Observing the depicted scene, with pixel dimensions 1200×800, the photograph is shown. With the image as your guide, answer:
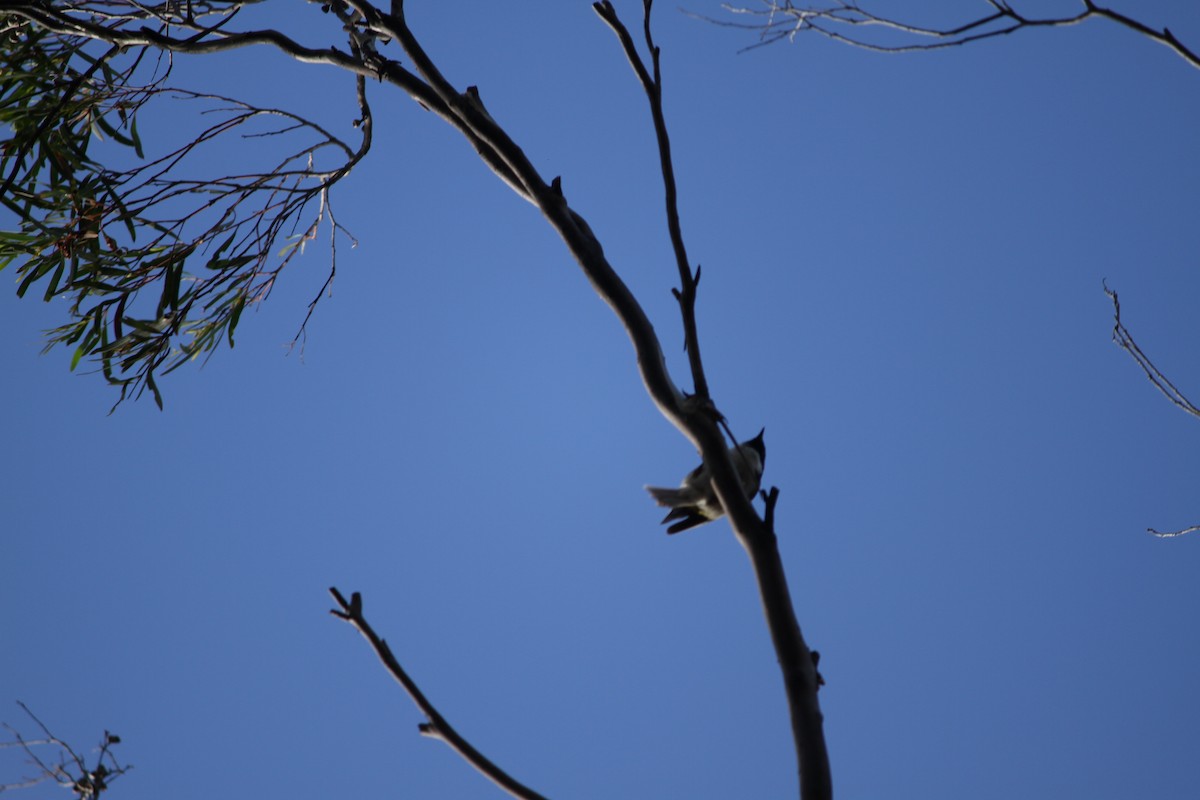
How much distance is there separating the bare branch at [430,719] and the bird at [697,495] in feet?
2.72

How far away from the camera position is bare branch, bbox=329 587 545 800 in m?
1.27

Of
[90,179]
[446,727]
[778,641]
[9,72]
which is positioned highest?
[9,72]

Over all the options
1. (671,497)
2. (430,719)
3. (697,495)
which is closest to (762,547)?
(430,719)

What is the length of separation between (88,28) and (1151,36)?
6.59 ft

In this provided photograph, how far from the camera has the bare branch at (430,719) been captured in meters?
1.27

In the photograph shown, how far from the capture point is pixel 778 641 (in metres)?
1.24

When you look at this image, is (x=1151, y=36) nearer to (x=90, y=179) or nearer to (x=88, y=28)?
(x=88, y=28)

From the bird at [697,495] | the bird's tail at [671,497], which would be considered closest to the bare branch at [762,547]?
the bird at [697,495]

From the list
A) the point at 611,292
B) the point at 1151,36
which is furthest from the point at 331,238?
the point at 1151,36

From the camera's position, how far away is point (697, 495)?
2227 millimetres

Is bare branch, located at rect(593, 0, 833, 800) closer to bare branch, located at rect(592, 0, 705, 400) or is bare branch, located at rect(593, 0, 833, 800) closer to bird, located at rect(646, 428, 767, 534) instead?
bare branch, located at rect(592, 0, 705, 400)

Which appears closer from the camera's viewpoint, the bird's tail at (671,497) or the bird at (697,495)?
the bird at (697,495)

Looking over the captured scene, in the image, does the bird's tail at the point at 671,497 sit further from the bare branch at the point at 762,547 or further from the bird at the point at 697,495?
the bare branch at the point at 762,547

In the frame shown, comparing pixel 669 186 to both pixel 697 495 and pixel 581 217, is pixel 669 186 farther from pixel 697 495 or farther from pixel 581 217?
pixel 697 495
